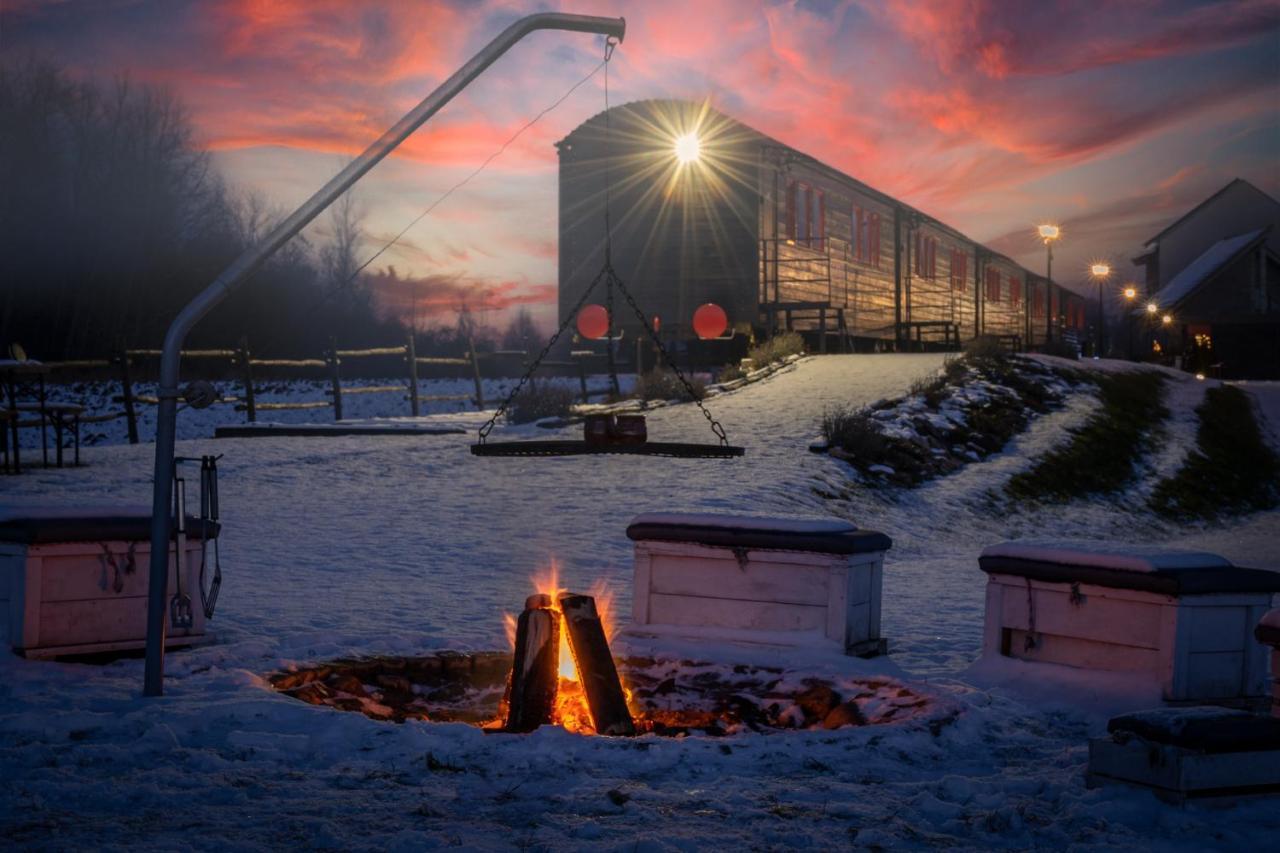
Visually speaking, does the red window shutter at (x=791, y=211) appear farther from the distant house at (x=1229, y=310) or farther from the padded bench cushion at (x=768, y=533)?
the padded bench cushion at (x=768, y=533)

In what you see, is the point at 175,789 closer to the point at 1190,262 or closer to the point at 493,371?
the point at 493,371

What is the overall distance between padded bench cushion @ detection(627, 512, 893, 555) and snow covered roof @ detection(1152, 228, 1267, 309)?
39.4m

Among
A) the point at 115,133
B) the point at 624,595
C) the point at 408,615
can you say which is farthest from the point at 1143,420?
the point at 115,133

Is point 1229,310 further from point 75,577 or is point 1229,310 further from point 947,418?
point 75,577

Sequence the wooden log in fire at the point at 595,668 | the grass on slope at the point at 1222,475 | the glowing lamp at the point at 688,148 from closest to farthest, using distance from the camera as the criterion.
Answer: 1. the wooden log in fire at the point at 595,668
2. the grass on slope at the point at 1222,475
3. the glowing lamp at the point at 688,148

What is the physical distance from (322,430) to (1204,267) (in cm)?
3623

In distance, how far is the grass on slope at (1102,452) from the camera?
17062 millimetres

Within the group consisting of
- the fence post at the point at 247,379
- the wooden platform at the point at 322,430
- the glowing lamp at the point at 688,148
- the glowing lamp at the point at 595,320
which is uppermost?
the glowing lamp at the point at 688,148

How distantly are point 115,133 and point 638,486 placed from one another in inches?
1322

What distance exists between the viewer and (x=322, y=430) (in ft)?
62.7

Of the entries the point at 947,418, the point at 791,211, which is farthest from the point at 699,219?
the point at 947,418

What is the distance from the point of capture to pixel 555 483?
48.8 feet

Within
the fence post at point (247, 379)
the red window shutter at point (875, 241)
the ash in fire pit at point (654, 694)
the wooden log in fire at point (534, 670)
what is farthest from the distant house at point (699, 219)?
the wooden log in fire at point (534, 670)

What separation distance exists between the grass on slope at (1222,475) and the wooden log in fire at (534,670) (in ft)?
45.0
